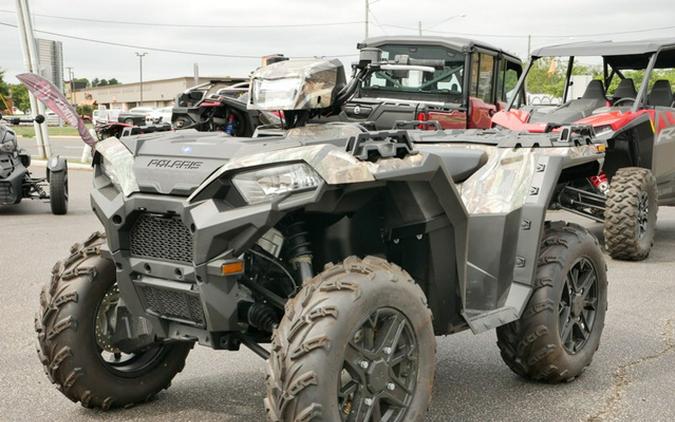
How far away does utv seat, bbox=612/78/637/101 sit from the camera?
10.5m

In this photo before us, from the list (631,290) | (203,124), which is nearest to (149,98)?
(203,124)

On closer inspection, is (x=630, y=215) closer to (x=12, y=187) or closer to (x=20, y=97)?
(x=12, y=187)

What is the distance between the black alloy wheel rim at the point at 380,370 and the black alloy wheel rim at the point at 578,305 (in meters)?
1.54

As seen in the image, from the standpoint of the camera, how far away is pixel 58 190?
460 inches

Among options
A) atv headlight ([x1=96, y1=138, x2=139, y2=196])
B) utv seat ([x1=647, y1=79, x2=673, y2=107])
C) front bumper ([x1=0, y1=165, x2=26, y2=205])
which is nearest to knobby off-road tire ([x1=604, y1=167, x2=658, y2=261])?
utv seat ([x1=647, y1=79, x2=673, y2=107])

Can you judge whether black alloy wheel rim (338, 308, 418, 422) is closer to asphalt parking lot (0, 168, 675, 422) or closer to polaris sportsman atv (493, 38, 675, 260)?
asphalt parking lot (0, 168, 675, 422)

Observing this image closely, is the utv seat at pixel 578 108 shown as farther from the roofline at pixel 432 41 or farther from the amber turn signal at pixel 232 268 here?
the amber turn signal at pixel 232 268

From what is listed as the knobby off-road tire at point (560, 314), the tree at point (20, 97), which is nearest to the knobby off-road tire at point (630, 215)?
the knobby off-road tire at point (560, 314)

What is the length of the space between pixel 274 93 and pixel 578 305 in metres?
2.22

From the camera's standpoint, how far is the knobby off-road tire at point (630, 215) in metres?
8.40

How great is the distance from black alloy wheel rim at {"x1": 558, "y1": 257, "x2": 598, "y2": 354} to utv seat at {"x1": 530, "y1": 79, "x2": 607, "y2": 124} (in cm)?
561

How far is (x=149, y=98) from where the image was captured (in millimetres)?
94188

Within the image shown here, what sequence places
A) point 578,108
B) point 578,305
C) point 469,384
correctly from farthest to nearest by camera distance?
point 578,108 → point 578,305 → point 469,384

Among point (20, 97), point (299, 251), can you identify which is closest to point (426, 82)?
point (299, 251)
